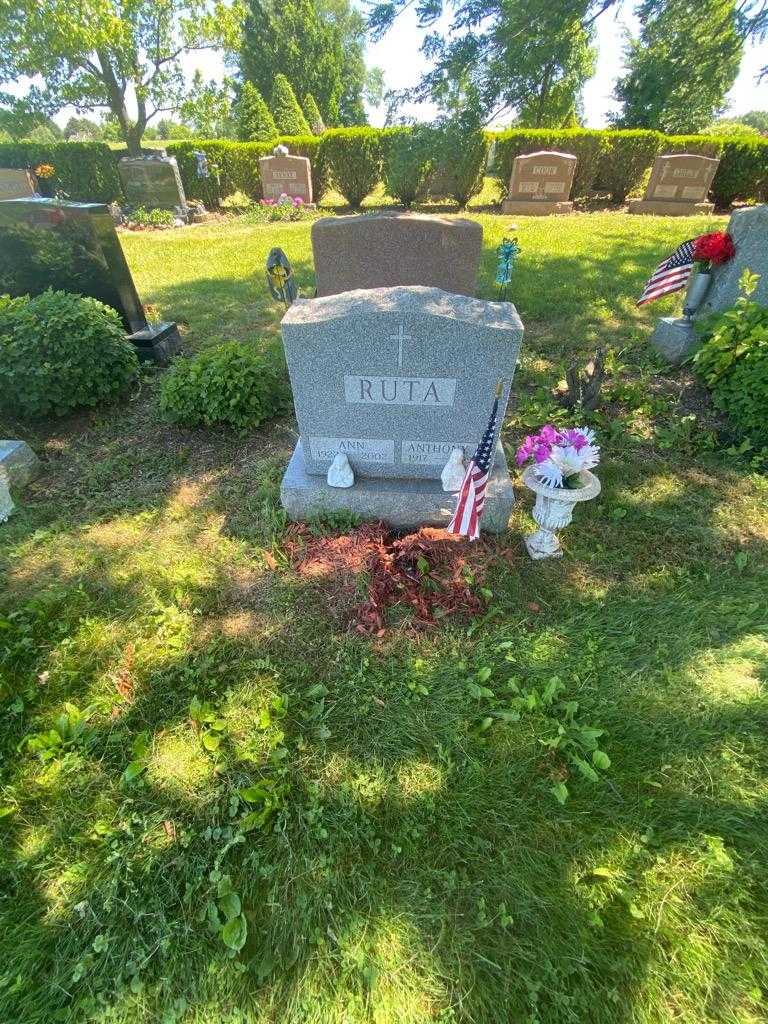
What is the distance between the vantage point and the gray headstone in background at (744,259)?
4.41m

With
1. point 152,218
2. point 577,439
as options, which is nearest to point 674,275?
point 577,439

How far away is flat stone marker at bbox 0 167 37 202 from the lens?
1428 centimetres

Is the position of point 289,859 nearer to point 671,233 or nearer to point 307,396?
point 307,396

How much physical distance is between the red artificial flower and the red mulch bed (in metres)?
4.11

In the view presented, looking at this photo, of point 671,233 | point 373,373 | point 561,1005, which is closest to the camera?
point 561,1005

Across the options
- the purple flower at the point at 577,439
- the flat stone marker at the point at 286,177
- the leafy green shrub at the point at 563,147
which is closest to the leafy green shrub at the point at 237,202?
the flat stone marker at the point at 286,177

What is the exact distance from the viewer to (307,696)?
2404mm

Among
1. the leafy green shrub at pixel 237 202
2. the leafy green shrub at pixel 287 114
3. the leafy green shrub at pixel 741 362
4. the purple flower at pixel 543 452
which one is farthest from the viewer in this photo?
the leafy green shrub at pixel 287 114

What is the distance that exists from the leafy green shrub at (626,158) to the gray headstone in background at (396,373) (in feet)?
50.8

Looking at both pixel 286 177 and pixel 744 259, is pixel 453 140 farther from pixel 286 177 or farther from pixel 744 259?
pixel 286 177

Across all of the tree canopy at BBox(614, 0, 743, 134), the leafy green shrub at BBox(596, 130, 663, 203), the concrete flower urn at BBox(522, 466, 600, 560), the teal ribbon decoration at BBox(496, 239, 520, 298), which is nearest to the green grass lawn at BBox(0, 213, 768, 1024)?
the concrete flower urn at BBox(522, 466, 600, 560)

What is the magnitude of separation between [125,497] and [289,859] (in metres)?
2.82

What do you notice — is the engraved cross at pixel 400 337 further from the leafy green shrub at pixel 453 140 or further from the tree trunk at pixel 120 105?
the tree trunk at pixel 120 105

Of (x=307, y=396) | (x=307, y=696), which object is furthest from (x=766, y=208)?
(x=307, y=696)
